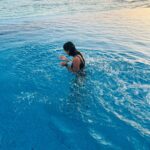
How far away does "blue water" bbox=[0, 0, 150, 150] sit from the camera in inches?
277

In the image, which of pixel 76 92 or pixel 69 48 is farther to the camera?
pixel 76 92

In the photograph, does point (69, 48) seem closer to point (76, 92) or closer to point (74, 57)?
point (74, 57)

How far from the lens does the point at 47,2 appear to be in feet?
97.0

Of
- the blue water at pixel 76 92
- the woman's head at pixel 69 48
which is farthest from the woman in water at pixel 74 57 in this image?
the blue water at pixel 76 92

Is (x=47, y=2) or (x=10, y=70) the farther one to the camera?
(x=47, y=2)

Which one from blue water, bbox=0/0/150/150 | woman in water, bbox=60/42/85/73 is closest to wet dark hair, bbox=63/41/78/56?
woman in water, bbox=60/42/85/73

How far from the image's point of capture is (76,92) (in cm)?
892

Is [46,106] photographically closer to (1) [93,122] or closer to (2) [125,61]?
(1) [93,122]

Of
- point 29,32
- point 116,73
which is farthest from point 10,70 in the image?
point 29,32

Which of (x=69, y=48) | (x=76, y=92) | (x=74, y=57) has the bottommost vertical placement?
(x=76, y=92)

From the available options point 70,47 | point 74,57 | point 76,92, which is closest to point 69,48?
point 70,47

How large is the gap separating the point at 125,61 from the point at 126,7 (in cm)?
1662

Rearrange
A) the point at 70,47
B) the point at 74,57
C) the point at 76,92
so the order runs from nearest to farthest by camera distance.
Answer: the point at 70,47, the point at 74,57, the point at 76,92

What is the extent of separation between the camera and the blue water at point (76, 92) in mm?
7023
